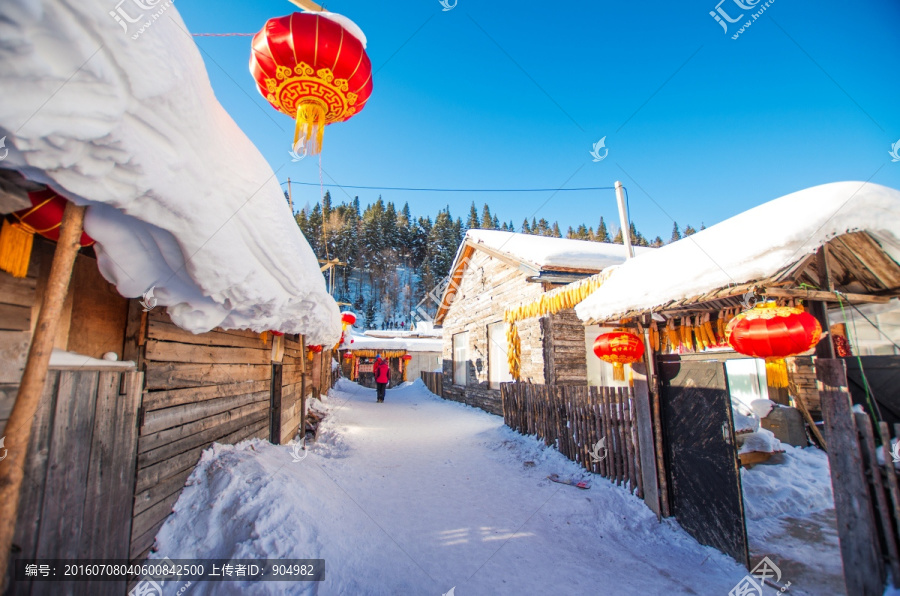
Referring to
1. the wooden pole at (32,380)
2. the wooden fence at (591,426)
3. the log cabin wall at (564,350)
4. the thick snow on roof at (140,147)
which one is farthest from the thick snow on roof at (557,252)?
the wooden pole at (32,380)

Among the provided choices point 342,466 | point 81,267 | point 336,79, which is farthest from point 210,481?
point 336,79

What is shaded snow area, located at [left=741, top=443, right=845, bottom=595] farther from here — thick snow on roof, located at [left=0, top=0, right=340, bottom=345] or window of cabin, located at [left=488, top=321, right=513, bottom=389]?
window of cabin, located at [left=488, top=321, right=513, bottom=389]

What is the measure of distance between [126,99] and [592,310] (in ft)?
18.9

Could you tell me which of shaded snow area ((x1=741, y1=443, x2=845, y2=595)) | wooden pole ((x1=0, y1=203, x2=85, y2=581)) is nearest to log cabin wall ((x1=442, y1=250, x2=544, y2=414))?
shaded snow area ((x1=741, y1=443, x2=845, y2=595))

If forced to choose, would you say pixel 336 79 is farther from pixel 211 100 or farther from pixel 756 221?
pixel 756 221

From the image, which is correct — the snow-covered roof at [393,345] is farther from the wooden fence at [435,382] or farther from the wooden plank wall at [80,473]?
the wooden plank wall at [80,473]

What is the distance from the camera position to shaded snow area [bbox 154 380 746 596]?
3.33 meters

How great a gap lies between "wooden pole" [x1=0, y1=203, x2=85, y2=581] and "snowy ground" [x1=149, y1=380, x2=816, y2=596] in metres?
1.74

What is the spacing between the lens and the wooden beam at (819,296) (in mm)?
3689

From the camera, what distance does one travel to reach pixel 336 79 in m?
3.65

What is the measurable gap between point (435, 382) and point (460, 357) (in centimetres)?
417

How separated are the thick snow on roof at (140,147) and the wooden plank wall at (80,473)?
662 millimetres

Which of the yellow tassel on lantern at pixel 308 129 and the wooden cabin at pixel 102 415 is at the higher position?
the yellow tassel on lantern at pixel 308 129

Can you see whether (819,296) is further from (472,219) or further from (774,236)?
(472,219)
